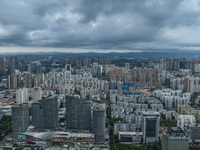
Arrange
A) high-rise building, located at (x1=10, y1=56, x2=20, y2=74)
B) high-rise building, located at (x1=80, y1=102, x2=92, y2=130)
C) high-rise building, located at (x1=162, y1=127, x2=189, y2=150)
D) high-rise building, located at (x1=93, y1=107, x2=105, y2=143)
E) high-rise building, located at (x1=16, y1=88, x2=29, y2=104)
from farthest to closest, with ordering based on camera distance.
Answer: high-rise building, located at (x1=10, y1=56, x2=20, y2=74)
high-rise building, located at (x1=16, y1=88, x2=29, y2=104)
high-rise building, located at (x1=80, y1=102, x2=92, y2=130)
high-rise building, located at (x1=93, y1=107, x2=105, y2=143)
high-rise building, located at (x1=162, y1=127, x2=189, y2=150)

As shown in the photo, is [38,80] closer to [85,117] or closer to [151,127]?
[85,117]

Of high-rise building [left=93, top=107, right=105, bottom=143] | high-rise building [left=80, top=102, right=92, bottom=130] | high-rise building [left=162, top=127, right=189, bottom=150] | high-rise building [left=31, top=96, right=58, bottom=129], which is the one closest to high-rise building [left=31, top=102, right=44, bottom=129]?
high-rise building [left=31, top=96, right=58, bottom=129]

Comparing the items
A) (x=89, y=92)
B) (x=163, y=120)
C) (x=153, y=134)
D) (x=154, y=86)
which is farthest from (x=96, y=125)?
(x=154, y=86)

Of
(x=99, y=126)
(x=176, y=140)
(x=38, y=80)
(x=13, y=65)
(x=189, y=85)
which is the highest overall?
(x=13, y=65)

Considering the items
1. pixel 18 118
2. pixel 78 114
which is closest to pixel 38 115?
pixel 18 118

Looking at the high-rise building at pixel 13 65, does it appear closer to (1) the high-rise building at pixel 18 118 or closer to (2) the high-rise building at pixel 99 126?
(1) the high-rise building at pixel 18 118

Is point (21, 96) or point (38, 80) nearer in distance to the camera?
point (21, 96)

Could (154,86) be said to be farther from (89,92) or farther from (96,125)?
(96,125)

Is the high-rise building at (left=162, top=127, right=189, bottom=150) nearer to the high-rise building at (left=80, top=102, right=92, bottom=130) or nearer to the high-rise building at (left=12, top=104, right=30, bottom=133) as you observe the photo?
the high-rise building at (left=80, top=102, right=92, bottom=130)
